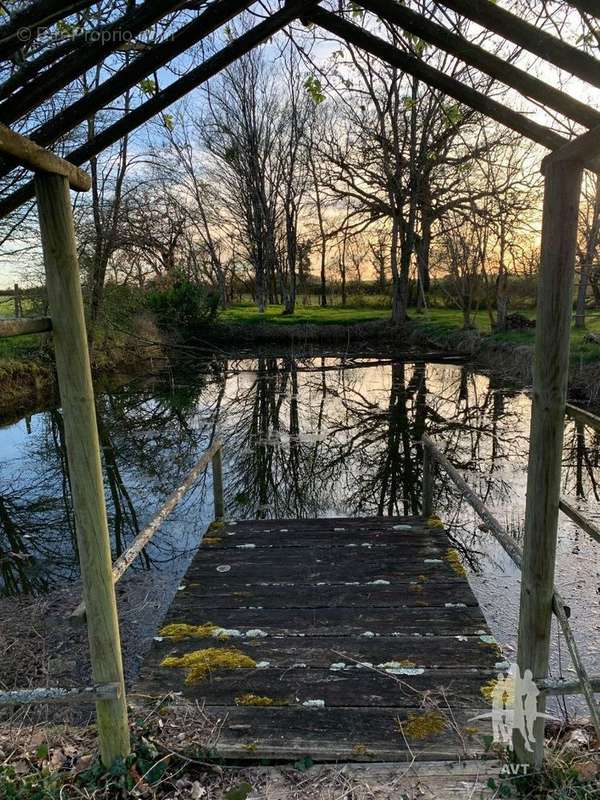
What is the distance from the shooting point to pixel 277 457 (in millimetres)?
10398

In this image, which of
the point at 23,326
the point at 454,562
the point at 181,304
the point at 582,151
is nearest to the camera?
the point at 582,151

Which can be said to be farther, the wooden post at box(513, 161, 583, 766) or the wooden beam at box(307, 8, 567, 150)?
the wooden beam at box(307, 8, 567, 150)

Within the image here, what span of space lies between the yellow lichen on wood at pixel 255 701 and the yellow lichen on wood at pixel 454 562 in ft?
6.86

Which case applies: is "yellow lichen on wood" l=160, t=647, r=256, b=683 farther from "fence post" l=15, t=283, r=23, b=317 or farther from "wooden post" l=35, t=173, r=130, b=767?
"fence post" l=15, t=283, r=23, b=317

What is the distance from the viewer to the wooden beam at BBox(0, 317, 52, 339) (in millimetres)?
1970

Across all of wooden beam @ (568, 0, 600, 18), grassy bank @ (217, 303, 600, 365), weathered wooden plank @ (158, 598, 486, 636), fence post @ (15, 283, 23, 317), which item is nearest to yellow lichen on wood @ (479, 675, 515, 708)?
weathered wooden plank @ (158, 598, 486, 636)

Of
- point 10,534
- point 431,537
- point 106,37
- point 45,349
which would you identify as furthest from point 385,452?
point 45,349

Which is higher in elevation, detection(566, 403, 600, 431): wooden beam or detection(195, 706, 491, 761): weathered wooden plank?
detection(566, 403, 600, 431): wooden beam

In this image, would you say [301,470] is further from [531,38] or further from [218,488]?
[531,38]

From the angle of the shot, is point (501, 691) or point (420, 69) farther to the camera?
point (501, 691)

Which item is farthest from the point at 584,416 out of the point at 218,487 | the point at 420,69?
the point at 218,487

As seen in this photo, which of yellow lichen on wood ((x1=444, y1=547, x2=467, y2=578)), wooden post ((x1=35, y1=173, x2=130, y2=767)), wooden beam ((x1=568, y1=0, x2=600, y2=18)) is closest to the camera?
wooden beam ((x1=568, y1=0, x2=600, y2=18))

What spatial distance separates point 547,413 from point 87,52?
2452 millimetres

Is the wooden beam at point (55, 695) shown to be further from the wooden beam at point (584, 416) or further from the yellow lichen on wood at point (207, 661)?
the wooden beam at point (584, 416)
